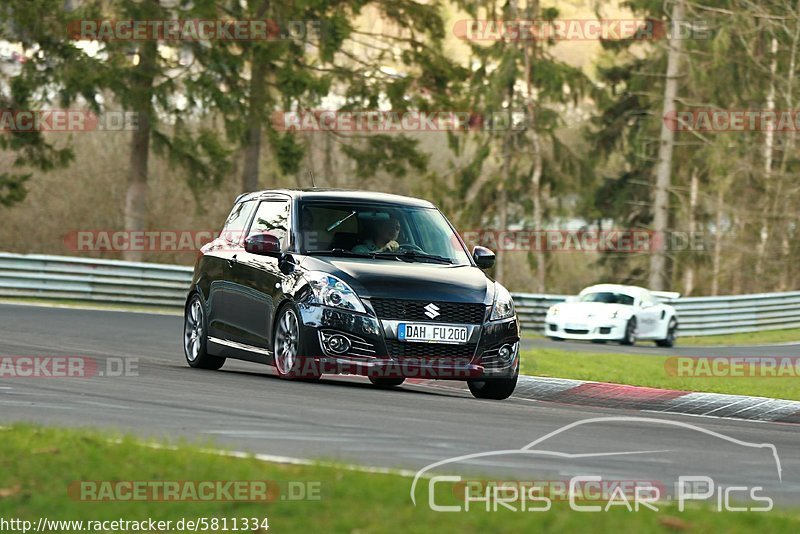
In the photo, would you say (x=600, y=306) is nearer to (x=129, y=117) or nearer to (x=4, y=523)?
(x=129, y=117)

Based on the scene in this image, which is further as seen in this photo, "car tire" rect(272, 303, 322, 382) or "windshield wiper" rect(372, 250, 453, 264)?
"windshield wiper" rect(372, 250, 453, 264)

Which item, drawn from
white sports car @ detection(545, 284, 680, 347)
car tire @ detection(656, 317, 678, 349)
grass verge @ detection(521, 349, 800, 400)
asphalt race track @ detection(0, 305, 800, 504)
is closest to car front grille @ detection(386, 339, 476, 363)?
asphalt race track @ detection(0, 305, 800, 504)

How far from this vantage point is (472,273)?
13.8 metres

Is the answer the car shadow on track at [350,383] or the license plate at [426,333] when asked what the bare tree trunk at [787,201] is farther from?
the license plate at [426,333]

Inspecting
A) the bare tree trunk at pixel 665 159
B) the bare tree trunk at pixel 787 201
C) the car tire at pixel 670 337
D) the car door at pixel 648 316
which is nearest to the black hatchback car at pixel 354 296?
the car door at pixel 648 316

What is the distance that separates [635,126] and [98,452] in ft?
164

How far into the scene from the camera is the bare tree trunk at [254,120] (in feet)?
130

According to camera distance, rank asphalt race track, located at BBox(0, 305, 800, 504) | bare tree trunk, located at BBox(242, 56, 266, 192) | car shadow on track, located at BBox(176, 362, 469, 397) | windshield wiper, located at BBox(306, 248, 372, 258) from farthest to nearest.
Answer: bare tree trunk, located at BBox(242, 56, 266, 192)
windshield wiper, located at BBox(306, 248, 372, 258)
car shadow on track, located at BBox(176, 362, 469, 397)
asphalt race track, located at BBox(0, 305, 800, 504)

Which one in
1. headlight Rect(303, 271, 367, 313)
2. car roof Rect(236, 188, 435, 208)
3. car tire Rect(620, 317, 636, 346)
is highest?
car roof Rect(236, 188, 435, 208)

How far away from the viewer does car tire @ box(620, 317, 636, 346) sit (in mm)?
32125

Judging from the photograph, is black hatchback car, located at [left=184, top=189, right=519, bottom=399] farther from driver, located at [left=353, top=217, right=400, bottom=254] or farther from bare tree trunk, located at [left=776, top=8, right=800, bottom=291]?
bare tree trunk, located at [left=776, top=8, right=800, bottom=291]

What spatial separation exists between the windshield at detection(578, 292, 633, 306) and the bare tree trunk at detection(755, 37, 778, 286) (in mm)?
18171

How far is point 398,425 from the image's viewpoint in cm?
1011

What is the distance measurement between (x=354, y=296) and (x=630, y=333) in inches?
789
